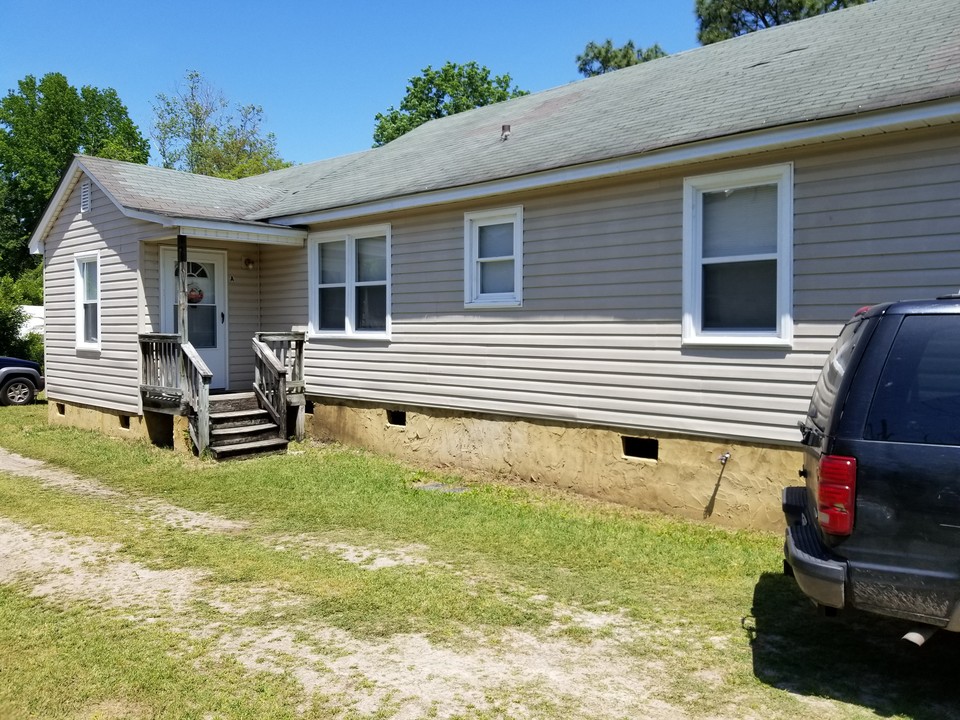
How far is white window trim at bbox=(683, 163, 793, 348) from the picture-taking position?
7.02 meters

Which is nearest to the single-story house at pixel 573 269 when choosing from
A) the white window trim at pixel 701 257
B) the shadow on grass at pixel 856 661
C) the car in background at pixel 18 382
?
the white window trim at pixel 701 257

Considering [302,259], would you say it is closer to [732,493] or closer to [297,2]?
[732,493]

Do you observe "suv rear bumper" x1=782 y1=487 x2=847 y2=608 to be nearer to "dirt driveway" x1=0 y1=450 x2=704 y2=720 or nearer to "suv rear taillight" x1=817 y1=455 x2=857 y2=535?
"suv rear taillight" x1=817 y1=455 x2=857 y2=535

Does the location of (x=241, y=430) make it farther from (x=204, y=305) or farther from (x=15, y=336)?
(x=15, y=336)

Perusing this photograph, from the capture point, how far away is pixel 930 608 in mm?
3412

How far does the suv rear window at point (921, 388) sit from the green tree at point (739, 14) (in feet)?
95.2

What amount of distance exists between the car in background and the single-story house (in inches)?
165

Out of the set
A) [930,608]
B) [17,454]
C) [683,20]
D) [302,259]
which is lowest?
[17,454]

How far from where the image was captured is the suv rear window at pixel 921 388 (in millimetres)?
3459

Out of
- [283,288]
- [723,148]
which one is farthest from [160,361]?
[723,148]

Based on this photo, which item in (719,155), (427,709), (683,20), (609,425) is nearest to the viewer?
(427,709)

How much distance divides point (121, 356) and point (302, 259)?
128 inches

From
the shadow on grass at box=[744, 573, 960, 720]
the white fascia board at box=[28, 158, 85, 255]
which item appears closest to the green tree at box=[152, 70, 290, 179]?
the white fascia board at box=[28, 158, 85, 255]

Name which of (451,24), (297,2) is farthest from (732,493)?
(451,24)
